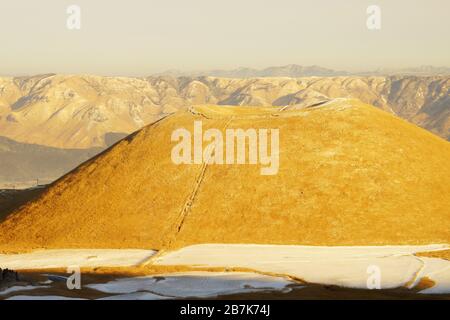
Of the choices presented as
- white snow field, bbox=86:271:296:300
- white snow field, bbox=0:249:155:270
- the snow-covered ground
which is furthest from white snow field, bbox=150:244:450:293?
white snow field, bbox=86:271:296:300

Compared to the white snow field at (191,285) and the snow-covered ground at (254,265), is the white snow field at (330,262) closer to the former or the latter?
the snow-covered ground at (254,265)

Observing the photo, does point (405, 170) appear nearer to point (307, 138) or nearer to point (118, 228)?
point (307, 138)

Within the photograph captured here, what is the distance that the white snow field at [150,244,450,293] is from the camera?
43.7 m

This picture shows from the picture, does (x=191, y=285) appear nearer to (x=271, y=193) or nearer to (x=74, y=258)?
(x=74, y=258)

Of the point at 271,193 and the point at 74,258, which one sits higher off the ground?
the point at 271,193

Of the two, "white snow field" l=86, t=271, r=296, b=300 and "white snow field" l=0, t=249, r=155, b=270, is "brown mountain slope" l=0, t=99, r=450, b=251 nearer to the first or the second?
"white snow field" l=0, t=249, r=155, b=270

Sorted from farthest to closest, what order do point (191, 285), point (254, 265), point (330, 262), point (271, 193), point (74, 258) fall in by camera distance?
point (271, 193) < point (74, 258) < point (330, 262) < point (254, 265) < point (191, 285)

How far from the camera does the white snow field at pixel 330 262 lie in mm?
43656

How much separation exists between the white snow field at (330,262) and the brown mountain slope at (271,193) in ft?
7.17

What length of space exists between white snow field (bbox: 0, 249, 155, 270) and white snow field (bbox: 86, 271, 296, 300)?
6289mm

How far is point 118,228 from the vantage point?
193 ft

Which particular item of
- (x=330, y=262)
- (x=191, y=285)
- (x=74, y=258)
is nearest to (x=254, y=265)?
(x=330, y=262)

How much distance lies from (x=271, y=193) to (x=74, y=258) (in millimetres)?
16744

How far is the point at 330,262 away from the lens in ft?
159
